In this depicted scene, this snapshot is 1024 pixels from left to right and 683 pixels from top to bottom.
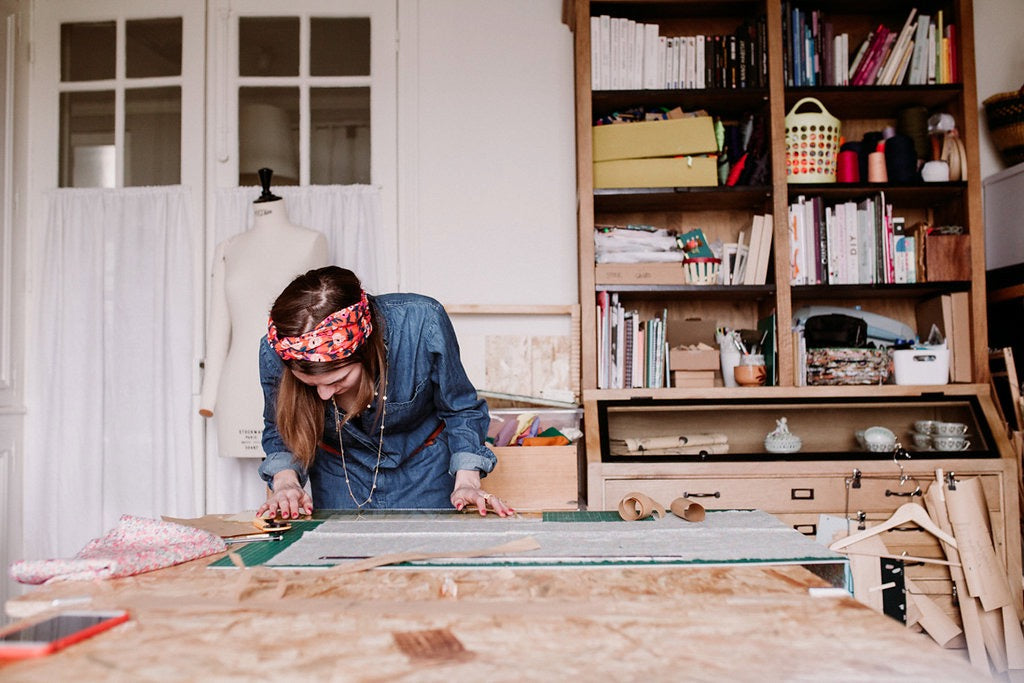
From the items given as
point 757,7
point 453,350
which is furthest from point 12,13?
point 757,7

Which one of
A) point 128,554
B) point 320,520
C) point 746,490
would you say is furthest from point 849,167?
point 128,554

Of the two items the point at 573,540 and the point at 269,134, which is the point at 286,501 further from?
the point at 269,134

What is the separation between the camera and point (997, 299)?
297cm

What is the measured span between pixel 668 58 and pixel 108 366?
8.79 feet

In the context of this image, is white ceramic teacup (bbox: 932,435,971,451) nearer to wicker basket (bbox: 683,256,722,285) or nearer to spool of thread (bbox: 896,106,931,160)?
A: wicker basket (bbox: 683,256,722,285)

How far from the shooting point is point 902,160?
296 centimetres

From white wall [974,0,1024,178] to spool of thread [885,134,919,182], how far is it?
1.76ft

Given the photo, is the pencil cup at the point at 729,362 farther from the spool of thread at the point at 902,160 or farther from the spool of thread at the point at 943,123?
the spool of thread at the point at 943,123

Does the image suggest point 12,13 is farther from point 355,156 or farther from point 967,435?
point 967,435

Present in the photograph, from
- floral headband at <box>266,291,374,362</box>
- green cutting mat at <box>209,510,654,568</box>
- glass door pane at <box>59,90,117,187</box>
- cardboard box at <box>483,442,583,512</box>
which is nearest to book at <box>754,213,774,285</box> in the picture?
cardboard box at <box>483,442,583,512</box>

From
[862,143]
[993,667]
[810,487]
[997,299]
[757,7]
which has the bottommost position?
[993,667]

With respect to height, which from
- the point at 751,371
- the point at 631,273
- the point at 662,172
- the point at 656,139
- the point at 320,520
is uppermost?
the point at 656,139

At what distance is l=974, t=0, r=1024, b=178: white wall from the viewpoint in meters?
3.25

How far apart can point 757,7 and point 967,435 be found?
1.86 metres
